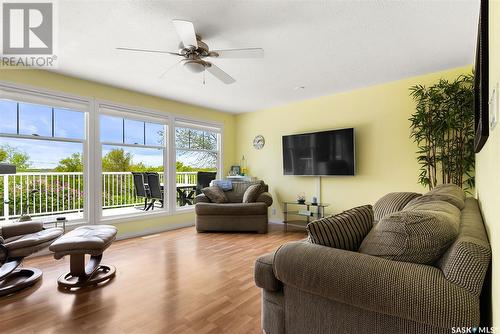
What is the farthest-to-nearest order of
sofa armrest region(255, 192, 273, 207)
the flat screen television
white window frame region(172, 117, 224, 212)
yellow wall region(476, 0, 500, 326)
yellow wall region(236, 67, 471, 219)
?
1. white window frame region(172, 117, 224, 212)
2. sofa armrest region(255, 192, 273, 207)
3. the flat screen television
4. yellow wall region(236, 67, 471, 219)
5. yellow wall region(476, 0, 500, 326)

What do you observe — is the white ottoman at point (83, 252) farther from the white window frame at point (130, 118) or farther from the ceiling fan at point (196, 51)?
the ceiling fan at point (196, 51)

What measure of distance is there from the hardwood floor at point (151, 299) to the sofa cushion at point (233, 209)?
1110 millimetres

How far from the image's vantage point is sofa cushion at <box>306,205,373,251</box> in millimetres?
1319

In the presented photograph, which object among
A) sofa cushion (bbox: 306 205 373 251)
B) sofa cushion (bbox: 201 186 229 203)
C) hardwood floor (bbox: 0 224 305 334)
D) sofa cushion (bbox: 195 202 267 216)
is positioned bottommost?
hardwood floor (bbox: 0 224 305 334)

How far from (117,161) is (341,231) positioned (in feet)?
13.8

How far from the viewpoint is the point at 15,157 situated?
10.8 ft

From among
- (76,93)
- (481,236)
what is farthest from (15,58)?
(481,236)

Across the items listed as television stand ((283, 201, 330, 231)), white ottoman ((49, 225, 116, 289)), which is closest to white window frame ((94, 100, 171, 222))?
white ottoman ((49, 225, 116, 289))

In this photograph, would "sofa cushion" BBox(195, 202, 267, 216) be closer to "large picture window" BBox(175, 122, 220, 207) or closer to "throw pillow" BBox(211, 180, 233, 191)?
"throw pillow" BBox(211, 180, 233, 191)

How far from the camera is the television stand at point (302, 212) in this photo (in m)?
4.46

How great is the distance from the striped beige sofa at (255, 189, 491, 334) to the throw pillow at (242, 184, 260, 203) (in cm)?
313

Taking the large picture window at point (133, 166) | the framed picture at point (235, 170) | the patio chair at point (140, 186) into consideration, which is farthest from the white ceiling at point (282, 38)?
the framed picture at point (235, 170)

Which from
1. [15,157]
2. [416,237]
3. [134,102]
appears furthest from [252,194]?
[416,237]

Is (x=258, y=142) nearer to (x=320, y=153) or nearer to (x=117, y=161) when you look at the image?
(x=320, y=153)
